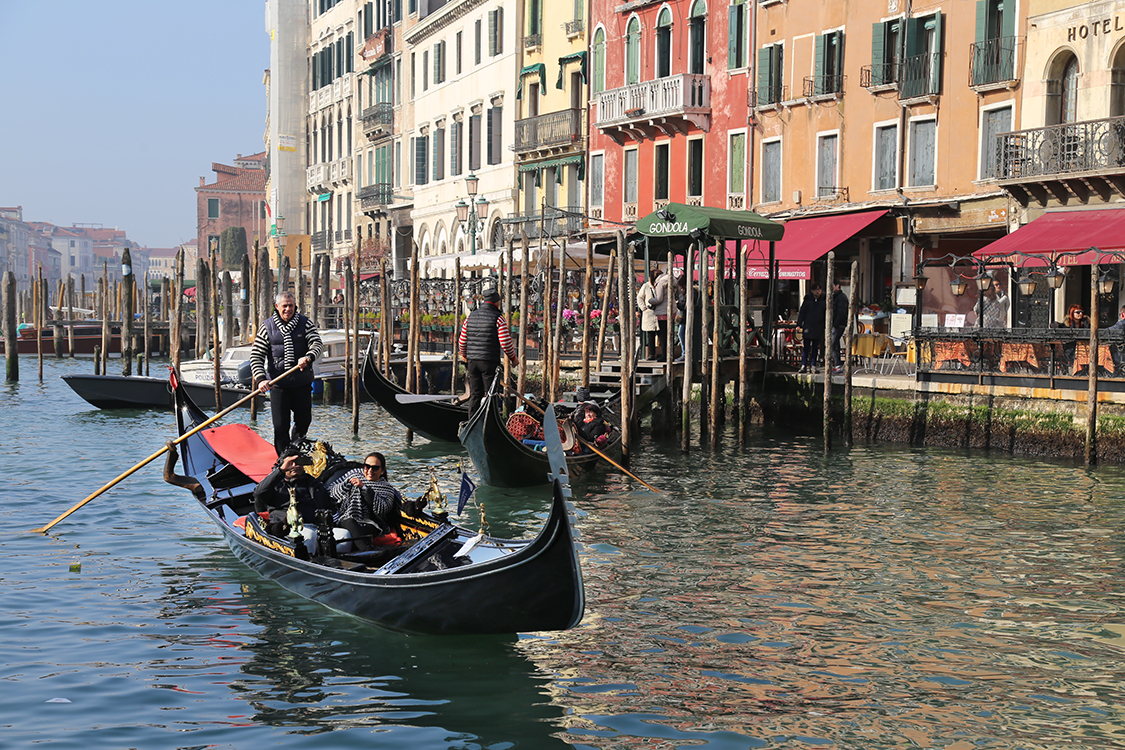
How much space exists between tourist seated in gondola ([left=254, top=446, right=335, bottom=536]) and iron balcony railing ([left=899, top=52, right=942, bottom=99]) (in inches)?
532

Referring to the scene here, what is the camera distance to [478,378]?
13.2m

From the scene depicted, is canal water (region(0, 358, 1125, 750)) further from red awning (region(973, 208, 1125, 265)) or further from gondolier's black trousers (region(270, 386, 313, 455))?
red awning (region(973, 208, 1125, 265))

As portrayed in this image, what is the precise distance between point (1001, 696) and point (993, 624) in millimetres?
1306

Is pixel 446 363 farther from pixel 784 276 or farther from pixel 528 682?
pixel 528 682

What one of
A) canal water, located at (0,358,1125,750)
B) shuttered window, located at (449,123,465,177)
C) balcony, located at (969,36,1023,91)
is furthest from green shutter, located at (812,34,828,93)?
shuttered window, located at (449,123,465,177)

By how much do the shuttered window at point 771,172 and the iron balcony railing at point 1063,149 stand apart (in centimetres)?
539

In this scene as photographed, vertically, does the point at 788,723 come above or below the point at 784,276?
below

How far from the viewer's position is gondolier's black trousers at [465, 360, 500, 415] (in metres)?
13.0

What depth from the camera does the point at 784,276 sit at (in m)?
20.0

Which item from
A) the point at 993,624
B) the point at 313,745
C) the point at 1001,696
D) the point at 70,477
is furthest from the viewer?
the point at 70,477

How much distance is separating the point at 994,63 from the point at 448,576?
1405 centimetres

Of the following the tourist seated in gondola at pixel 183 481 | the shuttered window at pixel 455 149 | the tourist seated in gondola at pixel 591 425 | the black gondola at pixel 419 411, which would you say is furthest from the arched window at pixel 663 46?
the tourist seated in gondola at pixel 183 481

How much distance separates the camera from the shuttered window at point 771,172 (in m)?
21.9

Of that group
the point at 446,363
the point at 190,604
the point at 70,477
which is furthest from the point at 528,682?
the point at 446,363
